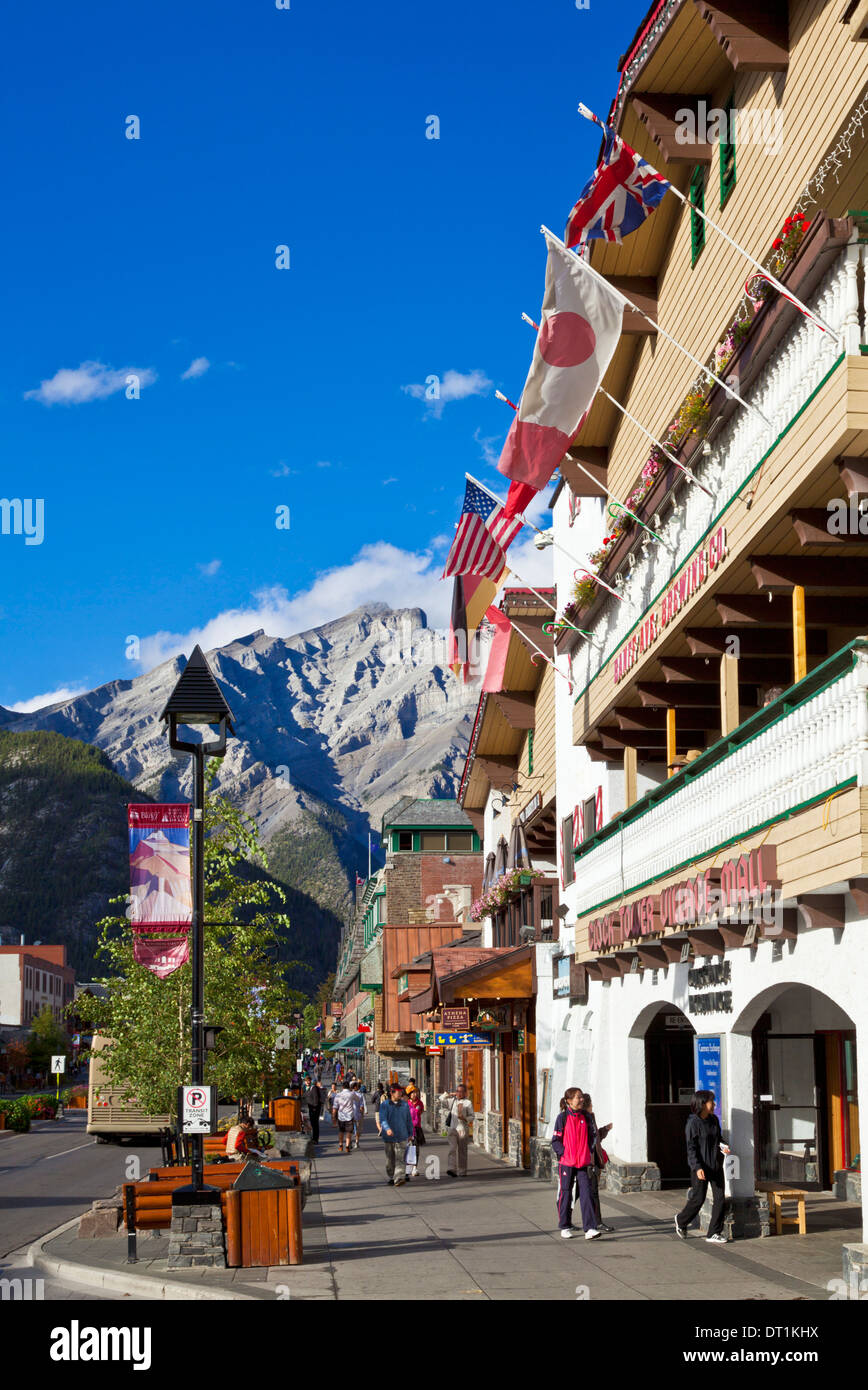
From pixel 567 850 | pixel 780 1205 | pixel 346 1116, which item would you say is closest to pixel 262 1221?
pixel 780 1205

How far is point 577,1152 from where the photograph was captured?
16156mm

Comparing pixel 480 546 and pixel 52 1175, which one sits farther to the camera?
pixel 52 1175

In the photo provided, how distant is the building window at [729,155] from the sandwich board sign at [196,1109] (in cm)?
1182

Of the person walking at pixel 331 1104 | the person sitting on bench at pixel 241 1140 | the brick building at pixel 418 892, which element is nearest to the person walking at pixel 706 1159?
the person sitting on bench at pixel 241 1140

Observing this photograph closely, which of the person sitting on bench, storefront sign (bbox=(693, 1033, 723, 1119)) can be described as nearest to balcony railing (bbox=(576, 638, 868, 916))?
storefront sign (bbox=(693, 1033, 723, 1119))

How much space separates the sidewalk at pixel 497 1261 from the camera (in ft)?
41.9

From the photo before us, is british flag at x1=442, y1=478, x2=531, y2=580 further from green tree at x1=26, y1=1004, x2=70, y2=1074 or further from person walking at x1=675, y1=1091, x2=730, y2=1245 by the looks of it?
green tree at x1=26, y1=1004, x2=70, y2=1074

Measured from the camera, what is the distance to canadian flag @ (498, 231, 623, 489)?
50.3ft

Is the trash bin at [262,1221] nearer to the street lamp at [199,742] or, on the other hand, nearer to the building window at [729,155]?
the street lamp at [199,742]

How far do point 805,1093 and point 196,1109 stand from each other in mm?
10173

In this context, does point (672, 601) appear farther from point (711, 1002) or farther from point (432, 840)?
point (432, 840)
